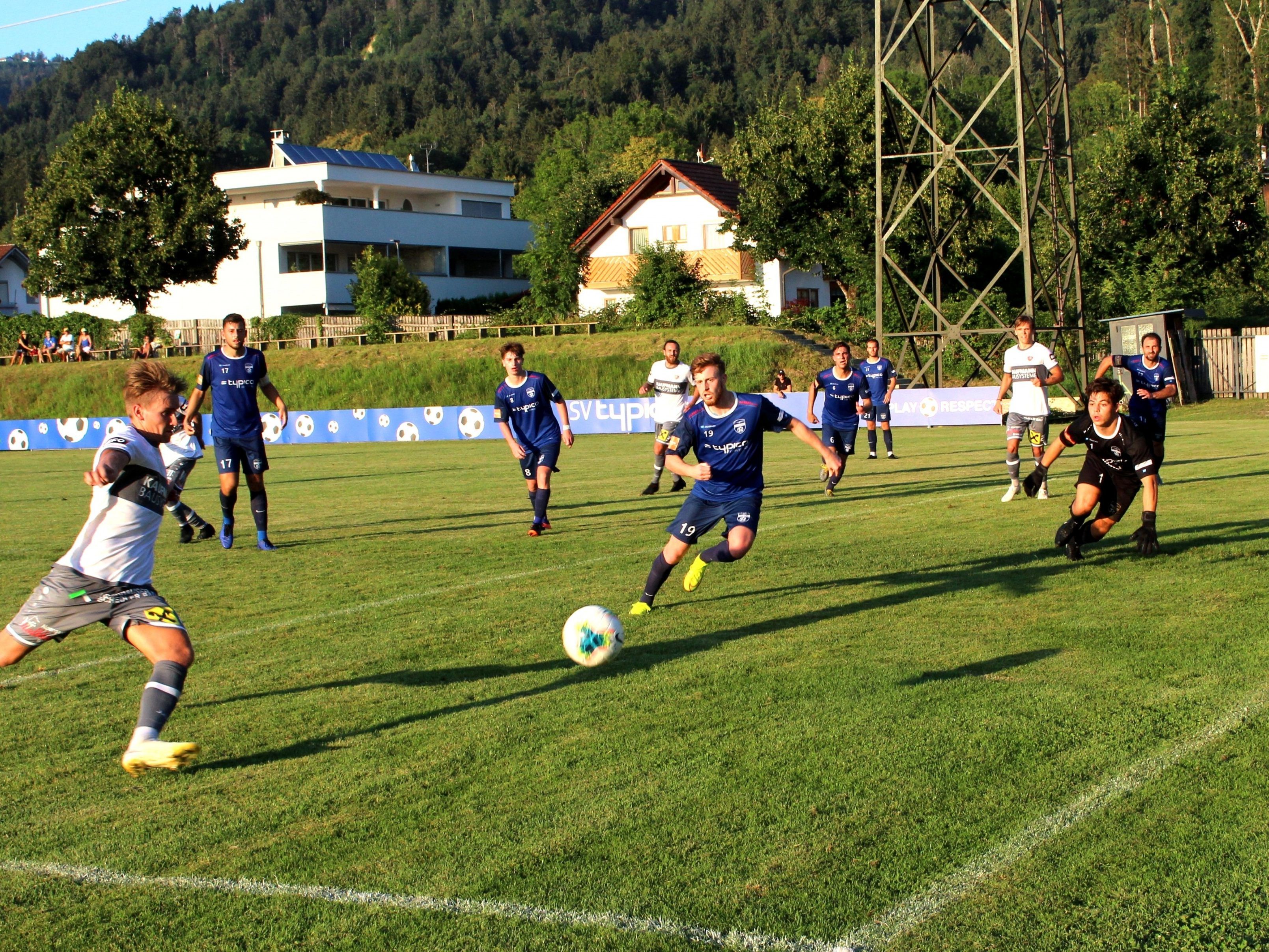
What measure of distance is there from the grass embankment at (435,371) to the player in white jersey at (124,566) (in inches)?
1298

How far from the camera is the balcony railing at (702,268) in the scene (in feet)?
179

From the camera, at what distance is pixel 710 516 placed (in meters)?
8.45

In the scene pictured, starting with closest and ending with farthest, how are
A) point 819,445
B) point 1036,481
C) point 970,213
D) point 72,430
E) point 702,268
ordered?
point 819,445 < point 1036,481 < point 72,430 < point 970,213 < point 702,268

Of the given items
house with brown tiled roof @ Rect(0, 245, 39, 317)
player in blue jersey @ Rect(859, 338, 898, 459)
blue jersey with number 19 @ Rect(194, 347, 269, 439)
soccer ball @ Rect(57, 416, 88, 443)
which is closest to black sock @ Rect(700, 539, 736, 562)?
blue jersey with number 19 @ Rect(194, 347, 269, 439)

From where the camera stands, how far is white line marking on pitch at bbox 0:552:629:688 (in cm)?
718

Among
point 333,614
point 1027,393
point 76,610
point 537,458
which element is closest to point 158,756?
point 76,610

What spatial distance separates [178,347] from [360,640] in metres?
53.4

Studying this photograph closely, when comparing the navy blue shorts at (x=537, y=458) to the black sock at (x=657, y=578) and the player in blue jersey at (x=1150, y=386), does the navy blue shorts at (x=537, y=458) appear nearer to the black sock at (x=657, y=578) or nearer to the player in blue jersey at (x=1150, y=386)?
the black sock at (x=657, y=578)

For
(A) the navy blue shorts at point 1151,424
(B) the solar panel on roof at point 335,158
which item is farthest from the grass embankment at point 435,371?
(A) the navy blue shorts at point 1151,424

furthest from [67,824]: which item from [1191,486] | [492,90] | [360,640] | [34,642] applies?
[492,90]

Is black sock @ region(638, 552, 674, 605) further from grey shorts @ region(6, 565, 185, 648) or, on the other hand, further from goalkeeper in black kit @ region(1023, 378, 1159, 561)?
grey shorts @ region(6, 565, 185, 648)

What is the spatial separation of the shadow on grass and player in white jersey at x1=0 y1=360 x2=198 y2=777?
11.6 feet

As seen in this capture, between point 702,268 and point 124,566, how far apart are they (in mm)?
50319

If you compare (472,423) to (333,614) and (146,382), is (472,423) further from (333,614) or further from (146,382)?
(146,382)
